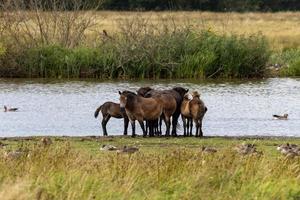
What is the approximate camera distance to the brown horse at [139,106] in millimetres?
20859

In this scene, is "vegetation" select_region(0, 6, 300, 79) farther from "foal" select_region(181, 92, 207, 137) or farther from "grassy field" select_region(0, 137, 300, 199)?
"grassy field" select_region(0, 137, 300, 199)

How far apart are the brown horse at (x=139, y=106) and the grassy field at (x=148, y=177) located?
7.07 meters

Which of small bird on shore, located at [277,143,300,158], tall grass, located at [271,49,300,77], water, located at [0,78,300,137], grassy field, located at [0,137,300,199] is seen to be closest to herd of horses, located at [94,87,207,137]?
water, located at [0,78,300,137]

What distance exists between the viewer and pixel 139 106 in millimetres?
A: 20938

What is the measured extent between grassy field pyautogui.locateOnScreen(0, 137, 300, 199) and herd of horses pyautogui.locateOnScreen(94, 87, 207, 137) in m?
7.15

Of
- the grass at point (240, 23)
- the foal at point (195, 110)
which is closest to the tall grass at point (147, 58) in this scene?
the grass at point (240, 23)

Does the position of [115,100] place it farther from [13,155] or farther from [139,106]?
[13,155]

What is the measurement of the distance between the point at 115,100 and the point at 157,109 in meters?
9.87

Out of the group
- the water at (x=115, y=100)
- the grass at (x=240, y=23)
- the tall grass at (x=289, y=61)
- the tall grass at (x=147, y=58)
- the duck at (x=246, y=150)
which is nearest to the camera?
the duck at (x=246, y=150)

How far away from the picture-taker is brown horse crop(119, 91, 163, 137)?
2086cm

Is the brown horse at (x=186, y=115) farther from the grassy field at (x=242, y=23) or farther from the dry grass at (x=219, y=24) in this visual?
the grassy field at (x=242, y=23)

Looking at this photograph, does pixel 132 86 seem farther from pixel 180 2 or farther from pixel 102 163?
pixel 180 2

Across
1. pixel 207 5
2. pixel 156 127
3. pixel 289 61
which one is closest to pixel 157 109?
pixel 156 127

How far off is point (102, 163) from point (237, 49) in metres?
27.5
